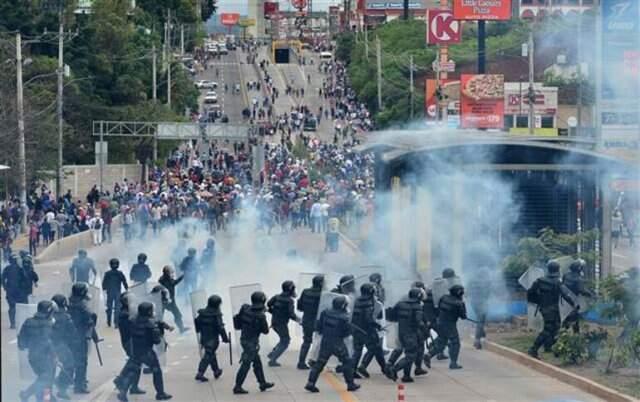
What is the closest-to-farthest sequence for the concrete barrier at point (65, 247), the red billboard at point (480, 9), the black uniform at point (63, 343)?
the black uniform at point (63, 343)
the concrete barrier at point (65, 247)
the red billboard at point (480, 9)

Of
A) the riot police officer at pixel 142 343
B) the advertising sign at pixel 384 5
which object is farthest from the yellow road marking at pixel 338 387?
the advertising sign at pixel 384 5

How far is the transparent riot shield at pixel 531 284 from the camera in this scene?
79.2 ft

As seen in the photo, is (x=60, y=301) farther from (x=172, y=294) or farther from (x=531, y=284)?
(x=531, y=284)

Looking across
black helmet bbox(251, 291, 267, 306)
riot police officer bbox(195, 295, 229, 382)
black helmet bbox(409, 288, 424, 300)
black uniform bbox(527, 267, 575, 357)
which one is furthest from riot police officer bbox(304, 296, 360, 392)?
black uniform bbox(527, 267, 575, 357)

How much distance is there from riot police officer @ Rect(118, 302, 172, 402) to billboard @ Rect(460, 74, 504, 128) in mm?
37328

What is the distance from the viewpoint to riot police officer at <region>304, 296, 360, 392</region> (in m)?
A: 20.1

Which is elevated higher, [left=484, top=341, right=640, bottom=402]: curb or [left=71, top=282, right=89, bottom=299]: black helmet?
[left=71, top=282, right=89, bottom=299]: black helmet

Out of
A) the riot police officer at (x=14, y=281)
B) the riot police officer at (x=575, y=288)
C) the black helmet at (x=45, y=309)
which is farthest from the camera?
the riot police officer at (x=14, y=281)

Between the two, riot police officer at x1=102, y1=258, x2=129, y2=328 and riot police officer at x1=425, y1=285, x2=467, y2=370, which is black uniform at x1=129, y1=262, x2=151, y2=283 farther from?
riot police officer at x1=425, y1=285, x2=467, y2=370

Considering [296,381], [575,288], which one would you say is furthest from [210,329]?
[575,288]

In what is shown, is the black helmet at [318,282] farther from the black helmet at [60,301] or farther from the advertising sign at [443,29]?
the advertising sign at [443,29]

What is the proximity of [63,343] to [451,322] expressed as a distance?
19.1ft

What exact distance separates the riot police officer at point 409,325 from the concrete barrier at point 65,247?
22854 millimetres

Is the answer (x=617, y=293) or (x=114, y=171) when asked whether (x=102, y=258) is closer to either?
(x=617, y=293)
